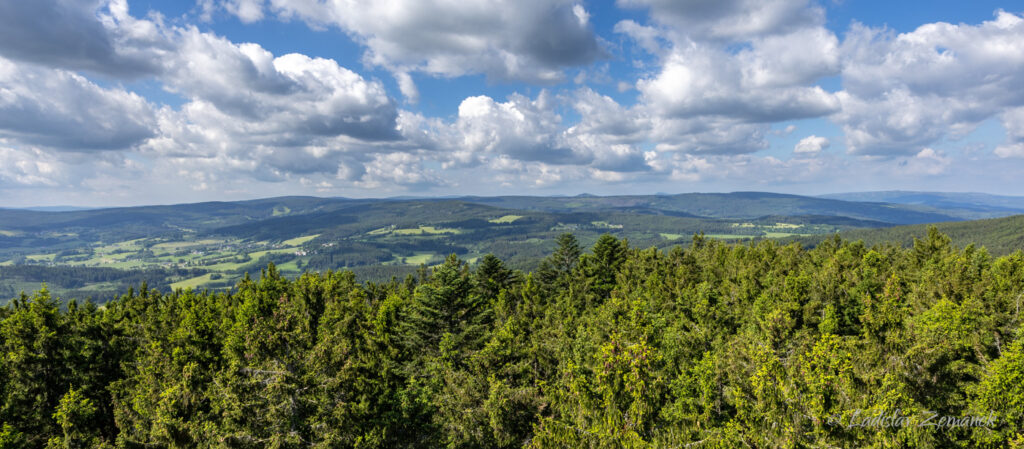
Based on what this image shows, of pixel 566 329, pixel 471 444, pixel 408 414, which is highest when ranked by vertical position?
pixel 566 329

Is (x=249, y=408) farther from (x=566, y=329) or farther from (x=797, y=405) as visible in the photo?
(x=566, y=329)

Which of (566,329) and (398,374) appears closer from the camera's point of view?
(398,374)

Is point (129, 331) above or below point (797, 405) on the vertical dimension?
below

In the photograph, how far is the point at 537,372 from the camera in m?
33.7

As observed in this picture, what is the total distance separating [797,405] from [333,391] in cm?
2183

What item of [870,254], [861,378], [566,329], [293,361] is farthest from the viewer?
[870,254]

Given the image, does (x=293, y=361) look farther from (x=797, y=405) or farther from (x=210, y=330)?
(x=797, y=405)

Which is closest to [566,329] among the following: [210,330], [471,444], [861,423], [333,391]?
[471,444]

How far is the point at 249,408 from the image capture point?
19625 mm

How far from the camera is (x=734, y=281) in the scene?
54.3 m

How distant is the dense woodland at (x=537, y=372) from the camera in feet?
57.1

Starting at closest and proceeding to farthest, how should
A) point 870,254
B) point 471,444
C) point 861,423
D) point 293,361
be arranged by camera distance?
point 861,423 → point 293,361 → point 471,444 → point 870,254

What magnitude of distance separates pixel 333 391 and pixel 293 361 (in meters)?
2.81

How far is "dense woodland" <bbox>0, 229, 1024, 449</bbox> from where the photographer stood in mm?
17406
